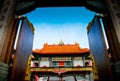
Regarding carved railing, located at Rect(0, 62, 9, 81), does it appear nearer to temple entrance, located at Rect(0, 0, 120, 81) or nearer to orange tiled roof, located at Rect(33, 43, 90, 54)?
temple entrance, located at Rect(0, 0, 120, 81)

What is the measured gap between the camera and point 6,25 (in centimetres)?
395

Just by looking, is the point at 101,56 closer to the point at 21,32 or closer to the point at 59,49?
the point at 21,32

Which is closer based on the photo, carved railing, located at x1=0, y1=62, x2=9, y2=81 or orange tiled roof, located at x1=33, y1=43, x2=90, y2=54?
carved railing, located at x1=0, y1=62, x2=9, y2=81

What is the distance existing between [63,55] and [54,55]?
58.1 inches

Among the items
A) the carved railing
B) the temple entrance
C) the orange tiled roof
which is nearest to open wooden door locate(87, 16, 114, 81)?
the temple entrance

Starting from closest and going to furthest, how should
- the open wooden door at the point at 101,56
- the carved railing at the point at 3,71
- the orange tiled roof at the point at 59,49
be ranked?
the carved railing at the point at 3,71
the open wooden door at the point at 101,56
the orange tiled roof at the point at 59,49

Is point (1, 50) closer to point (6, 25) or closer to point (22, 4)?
point (6, 25)

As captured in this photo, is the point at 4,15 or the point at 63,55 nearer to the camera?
the point at 4,15

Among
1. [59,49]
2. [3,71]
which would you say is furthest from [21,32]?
[59,49]

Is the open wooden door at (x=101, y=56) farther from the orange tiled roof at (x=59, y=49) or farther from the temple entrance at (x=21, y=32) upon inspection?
the orange tiled roof at (x=59, y=49)

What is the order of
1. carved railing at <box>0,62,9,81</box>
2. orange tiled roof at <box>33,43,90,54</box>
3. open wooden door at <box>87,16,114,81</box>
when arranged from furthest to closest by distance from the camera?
orange tiled roof at <box>33,43,90,54</box>
open wooden door at <box>87,16,114,81</box>
carved railing at <box>0,62,9,81</box>

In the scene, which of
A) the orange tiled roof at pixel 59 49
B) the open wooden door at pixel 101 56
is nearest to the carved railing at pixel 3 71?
the open wooden door at pixel 101 56

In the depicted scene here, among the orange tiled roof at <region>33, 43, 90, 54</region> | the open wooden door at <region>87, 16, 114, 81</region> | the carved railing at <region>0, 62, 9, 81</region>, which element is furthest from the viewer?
the orange tiled roof at <region>33, 43, 90, 54</region>

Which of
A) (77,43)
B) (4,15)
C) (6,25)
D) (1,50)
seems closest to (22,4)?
(4,15)
